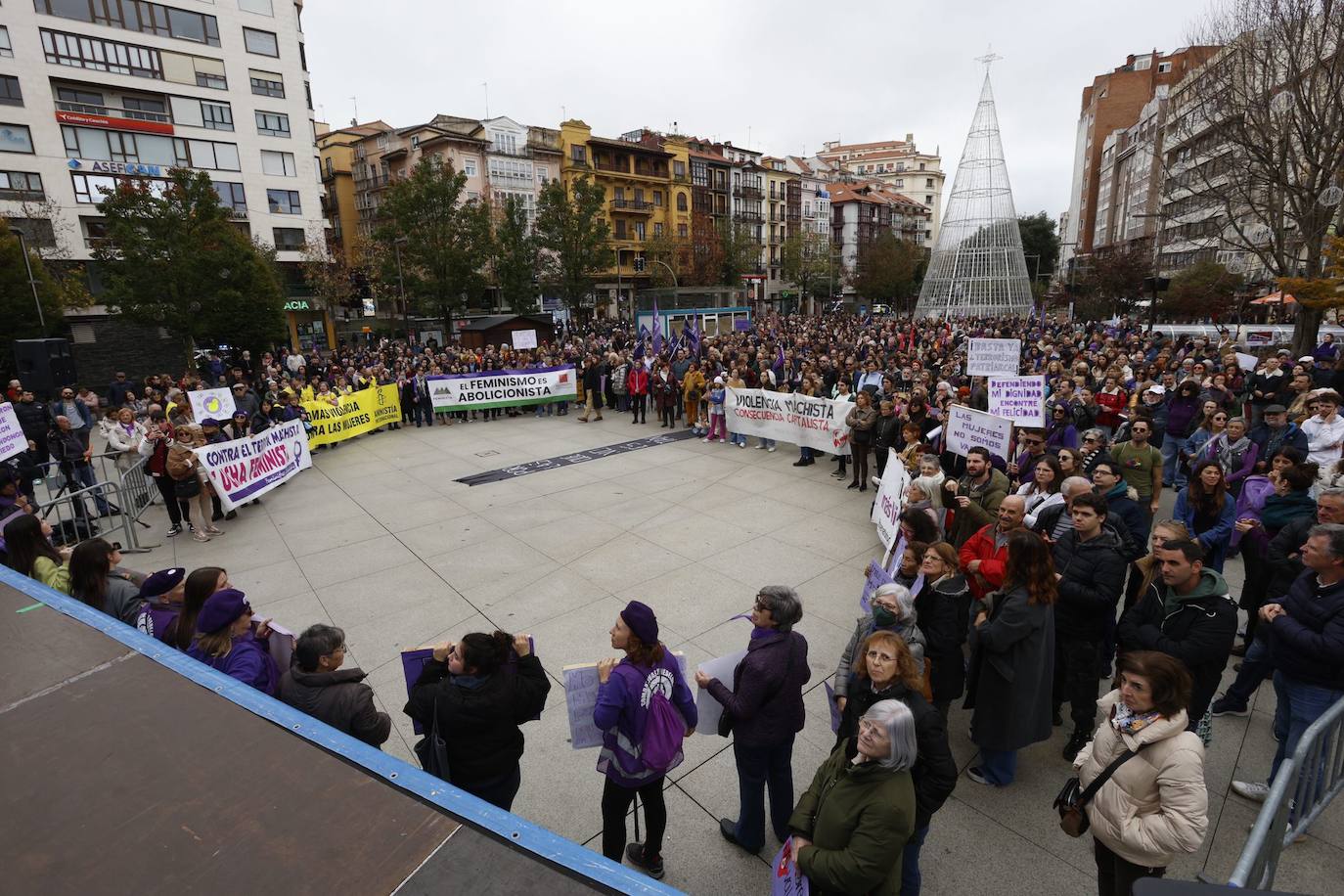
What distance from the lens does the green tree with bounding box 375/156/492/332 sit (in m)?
37.5

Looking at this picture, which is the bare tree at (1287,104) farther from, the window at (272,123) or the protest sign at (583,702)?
the window at (272,123)

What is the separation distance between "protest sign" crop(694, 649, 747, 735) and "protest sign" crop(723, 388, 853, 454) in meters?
8.11

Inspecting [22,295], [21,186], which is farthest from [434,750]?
[21,186]

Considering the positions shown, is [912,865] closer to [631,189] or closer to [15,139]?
[15,139]

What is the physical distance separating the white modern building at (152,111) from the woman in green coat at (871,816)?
131ft

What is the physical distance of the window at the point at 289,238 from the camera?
41.3 metres

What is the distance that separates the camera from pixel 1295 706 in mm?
3779

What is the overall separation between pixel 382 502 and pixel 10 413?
16.6 ft

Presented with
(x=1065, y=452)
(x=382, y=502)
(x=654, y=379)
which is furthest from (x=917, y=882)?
(x=654, y=379)

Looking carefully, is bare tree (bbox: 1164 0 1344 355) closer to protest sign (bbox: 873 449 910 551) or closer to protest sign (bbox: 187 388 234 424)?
protest sign (bbox: 873 449 910 551)

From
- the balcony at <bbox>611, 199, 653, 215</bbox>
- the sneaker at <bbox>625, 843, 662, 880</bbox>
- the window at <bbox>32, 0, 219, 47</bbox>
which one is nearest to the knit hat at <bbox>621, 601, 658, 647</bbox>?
the sneaker at <bbox>625, 843, 662, 880</bbox>

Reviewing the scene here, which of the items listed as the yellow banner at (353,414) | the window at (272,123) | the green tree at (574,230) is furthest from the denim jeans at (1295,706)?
the window at (272,123)

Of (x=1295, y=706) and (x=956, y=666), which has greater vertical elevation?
(x=956, y=666)

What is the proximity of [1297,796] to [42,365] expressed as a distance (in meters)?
21.6
